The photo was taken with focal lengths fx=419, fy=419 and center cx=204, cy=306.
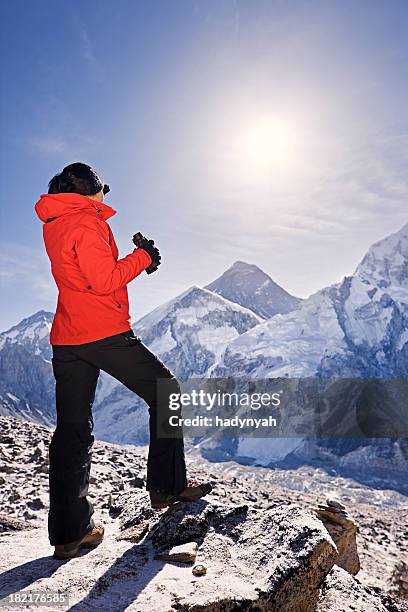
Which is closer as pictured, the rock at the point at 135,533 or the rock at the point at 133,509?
the rock at the point at 135,533

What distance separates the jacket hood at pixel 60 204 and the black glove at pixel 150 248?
464 mm

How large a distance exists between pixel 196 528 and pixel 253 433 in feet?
629

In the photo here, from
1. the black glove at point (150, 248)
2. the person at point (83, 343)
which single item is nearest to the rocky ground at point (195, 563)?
the person at point (83, 343)

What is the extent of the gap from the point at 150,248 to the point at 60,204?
34.7 inches

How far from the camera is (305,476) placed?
127 m

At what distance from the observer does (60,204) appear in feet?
12.1

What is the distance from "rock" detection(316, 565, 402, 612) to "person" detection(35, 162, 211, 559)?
1760mm

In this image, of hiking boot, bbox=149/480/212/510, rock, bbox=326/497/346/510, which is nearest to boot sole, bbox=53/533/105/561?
hiking boot, bbox=149/480/212/510

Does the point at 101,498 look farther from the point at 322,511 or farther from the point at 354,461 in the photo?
the point at 354,461

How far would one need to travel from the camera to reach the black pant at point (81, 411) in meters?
3.56

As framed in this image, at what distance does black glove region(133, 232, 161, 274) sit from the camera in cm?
397

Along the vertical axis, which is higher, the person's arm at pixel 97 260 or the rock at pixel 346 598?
the person's arm at pixel 97 260

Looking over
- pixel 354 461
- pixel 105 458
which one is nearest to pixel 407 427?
pixel 354 461

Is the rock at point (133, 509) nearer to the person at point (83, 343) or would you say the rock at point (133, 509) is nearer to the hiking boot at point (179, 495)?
the hiking boot at point (179, 495)
